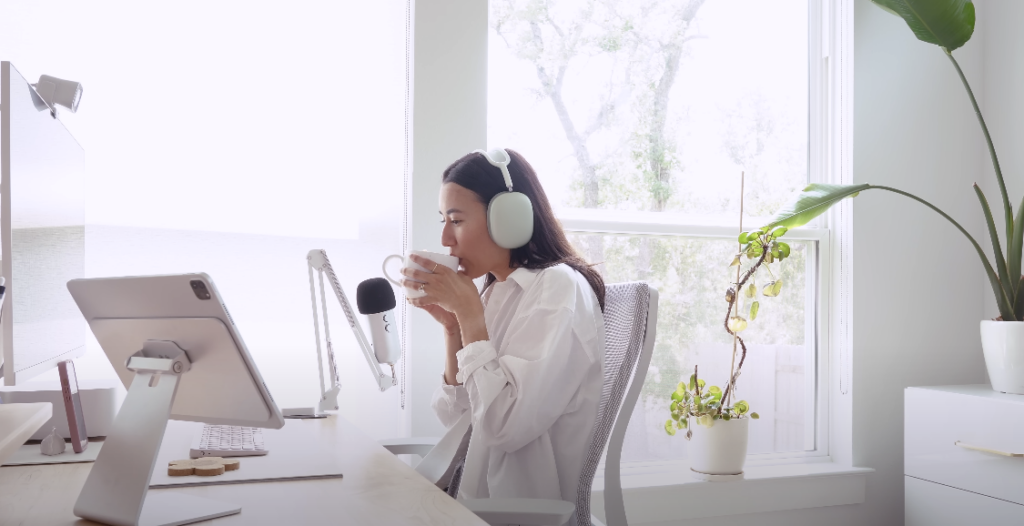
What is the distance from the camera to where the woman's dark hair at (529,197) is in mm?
1621

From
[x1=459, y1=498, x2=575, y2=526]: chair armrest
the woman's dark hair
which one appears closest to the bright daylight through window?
the woman's dark hair

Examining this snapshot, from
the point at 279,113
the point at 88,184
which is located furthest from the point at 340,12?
the point at 88,184

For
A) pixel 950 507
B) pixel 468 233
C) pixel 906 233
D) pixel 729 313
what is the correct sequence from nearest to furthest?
pixel 468 233, pixel 950 507, pixel 729 313, pixel 906 233

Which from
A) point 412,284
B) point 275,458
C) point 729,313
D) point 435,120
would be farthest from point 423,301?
point 729,313

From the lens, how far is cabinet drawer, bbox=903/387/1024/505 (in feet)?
7.10

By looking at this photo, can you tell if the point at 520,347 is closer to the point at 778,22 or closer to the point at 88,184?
the point at 88,184

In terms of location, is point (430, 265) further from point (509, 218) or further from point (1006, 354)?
point (1006, 354)

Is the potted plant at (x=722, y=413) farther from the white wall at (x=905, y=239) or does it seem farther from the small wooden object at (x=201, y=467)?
the small wooden object at (x=201, y=467)

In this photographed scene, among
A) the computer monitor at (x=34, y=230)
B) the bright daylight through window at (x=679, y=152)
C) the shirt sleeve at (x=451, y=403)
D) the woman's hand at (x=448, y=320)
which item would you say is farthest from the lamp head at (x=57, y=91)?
the bright daylight through window at (x=679, y=152)

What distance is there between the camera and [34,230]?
4.16ft

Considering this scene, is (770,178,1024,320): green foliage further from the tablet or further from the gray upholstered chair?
the tablet

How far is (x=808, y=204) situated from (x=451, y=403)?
1.39 meters

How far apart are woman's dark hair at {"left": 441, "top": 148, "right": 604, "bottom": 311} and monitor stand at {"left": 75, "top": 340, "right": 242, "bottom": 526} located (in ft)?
2.60

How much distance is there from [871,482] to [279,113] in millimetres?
2322
